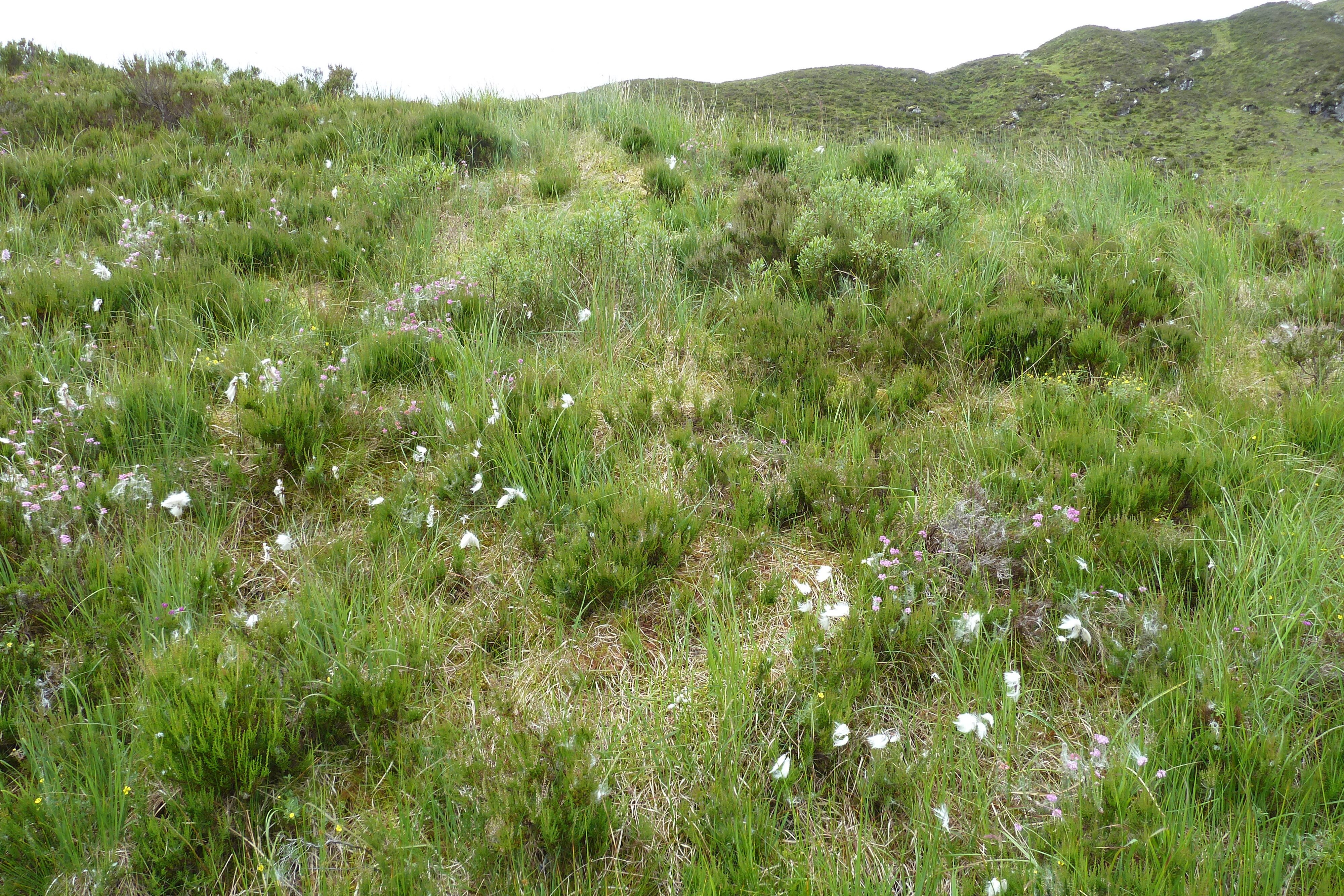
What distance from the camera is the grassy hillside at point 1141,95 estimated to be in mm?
7770

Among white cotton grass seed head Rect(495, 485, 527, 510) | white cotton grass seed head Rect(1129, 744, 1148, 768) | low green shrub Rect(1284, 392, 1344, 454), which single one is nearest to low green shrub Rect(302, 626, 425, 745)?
white cotton grass seed head Rect(495, 485, 527, 510)

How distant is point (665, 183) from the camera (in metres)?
6.92

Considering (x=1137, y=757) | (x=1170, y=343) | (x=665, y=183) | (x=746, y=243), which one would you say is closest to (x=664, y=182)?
(x=665, y=183)

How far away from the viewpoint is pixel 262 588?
3.02 m

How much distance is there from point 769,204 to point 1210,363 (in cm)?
324

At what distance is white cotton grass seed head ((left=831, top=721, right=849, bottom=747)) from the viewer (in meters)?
2.34

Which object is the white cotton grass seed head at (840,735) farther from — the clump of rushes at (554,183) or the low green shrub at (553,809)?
the clump of rushes at (554,183)

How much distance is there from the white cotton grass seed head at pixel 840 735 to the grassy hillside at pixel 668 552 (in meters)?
0.04

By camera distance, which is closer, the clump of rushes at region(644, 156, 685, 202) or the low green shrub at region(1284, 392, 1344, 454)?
the low green shrub at region(1284, 392, 1344, 454)

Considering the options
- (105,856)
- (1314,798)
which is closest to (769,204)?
(1314,798)

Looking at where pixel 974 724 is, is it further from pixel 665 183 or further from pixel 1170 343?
pixel 665 183

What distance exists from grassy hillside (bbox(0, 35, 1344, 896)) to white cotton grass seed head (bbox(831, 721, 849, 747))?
4 cm

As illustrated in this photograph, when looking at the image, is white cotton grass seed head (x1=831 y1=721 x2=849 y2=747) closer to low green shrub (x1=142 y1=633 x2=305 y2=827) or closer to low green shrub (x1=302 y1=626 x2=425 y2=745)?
low green shrub (x1=302 y1=626 x2=425 y2=745)

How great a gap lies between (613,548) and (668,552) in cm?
25
